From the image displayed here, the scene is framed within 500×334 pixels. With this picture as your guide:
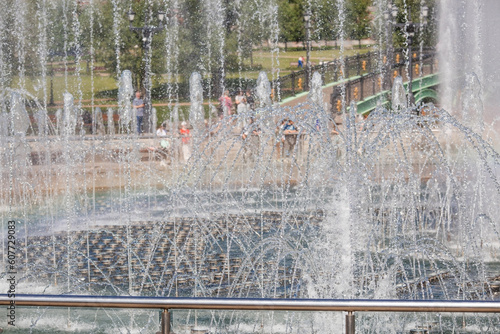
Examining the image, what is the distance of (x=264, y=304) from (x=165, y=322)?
0.47 metres

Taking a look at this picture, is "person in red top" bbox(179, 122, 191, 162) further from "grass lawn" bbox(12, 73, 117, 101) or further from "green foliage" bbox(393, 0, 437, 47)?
"green foliage" bbox(393, 0, 437, 47)

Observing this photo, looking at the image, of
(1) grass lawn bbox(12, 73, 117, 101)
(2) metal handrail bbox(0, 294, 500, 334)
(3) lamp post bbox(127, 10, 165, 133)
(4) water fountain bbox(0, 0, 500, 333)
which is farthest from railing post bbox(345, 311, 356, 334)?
(1) grass lawn bbox(12, 73, 117, 101)

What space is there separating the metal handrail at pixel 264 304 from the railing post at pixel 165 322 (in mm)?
76

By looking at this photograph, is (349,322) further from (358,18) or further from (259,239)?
(358,18)

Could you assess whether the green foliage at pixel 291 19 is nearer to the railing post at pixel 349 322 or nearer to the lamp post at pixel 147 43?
the lamp post at pixel 147 43

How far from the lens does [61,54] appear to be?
157ft

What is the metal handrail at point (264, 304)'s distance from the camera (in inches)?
141

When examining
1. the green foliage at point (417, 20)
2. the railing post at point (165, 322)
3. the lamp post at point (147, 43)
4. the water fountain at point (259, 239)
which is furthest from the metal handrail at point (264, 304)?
the green foliage at point (417, 20)

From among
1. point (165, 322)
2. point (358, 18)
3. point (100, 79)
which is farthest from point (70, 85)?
point (165, 322)

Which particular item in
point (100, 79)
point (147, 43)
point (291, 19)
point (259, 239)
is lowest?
point (259, 239)

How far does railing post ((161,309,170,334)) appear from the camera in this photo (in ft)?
12.4

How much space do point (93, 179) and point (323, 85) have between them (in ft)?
45.3

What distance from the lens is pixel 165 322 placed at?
3791 millimetres

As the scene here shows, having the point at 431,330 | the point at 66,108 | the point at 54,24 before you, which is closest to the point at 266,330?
the point at 431,330
